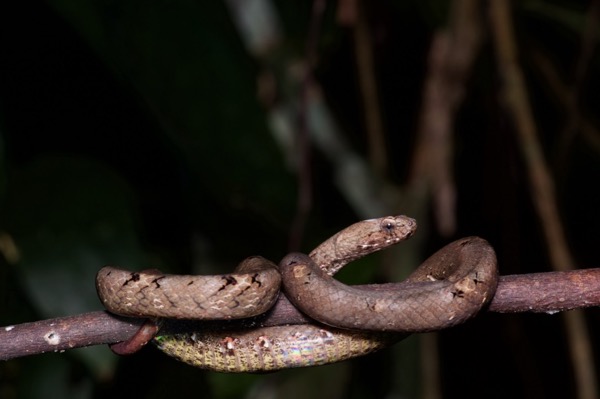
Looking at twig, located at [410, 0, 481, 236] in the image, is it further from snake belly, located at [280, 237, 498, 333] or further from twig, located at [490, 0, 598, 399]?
snake belly, located at [280, 237, 498, 333]

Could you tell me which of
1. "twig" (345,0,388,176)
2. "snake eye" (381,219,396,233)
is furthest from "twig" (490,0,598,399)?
"snake eye" (381,219,396,233)

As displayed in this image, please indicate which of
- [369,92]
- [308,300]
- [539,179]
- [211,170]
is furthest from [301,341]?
[369,92]

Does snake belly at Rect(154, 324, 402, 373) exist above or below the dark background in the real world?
below

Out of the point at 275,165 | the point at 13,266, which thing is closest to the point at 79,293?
the point at 13,266

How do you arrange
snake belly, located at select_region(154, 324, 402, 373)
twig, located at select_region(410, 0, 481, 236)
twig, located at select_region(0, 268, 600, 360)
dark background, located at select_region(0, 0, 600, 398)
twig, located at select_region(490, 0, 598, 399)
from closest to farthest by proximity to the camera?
twig, located at select_region(0, 268, 600, 360), snake belly, located at select_region(154, 324, 402, 373), dark background, located at select_region(0, 0, 600, 398), twig, located at select_region(490, 0, 598, 399), twig, located at select_region(410, 0, 481, 236)

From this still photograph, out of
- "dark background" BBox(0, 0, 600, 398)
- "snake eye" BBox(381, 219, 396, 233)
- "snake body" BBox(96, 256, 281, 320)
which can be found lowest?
"snake body" BBox(96, 256, 281, 320)

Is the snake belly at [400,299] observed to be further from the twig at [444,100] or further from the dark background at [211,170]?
the twig at [444,100]

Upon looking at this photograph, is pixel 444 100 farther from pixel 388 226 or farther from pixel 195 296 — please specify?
pixel 195 296

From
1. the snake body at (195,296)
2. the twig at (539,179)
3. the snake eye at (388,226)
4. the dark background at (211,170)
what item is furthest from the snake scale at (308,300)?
the twig at (539,179)
